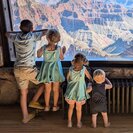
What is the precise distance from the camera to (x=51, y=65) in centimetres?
350

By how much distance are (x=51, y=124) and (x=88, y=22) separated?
0.95 m

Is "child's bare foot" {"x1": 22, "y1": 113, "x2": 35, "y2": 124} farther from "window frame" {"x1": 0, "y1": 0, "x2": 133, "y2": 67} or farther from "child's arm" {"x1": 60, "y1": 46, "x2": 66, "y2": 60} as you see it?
"child's arm" {"x1": 60, "y1": 46, "x2": 66, "y2": 60}

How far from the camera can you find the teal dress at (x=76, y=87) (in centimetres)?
337

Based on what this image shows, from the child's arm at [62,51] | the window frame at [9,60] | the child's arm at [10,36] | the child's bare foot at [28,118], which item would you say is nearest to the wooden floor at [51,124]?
the child's bare foot at [28,118]

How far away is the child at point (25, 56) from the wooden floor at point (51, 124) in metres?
0.11

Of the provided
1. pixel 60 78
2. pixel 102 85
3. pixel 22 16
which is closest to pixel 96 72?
pixel 102 85

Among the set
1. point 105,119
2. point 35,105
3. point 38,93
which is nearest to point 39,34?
point 38,93

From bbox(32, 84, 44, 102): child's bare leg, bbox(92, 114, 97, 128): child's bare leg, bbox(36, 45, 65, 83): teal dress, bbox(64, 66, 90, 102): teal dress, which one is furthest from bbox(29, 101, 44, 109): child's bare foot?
bbox(92, 114, 97, 128): child's bare leg

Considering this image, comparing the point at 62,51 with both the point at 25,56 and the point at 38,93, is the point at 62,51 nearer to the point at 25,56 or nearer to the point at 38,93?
the point at 25,56

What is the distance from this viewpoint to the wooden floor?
11.4ft

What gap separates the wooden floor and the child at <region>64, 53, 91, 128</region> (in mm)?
170

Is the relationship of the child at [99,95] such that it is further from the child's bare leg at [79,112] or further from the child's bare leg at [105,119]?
the child's bare leg at [79,112]

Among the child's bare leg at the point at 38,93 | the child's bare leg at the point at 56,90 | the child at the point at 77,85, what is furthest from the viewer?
the child's bare leg at the point at 38,93

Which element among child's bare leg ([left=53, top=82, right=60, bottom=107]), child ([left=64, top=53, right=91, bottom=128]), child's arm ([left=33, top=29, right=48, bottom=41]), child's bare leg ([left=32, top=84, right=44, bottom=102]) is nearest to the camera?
child ([left=64, top=53, right=91, bottom=128])
